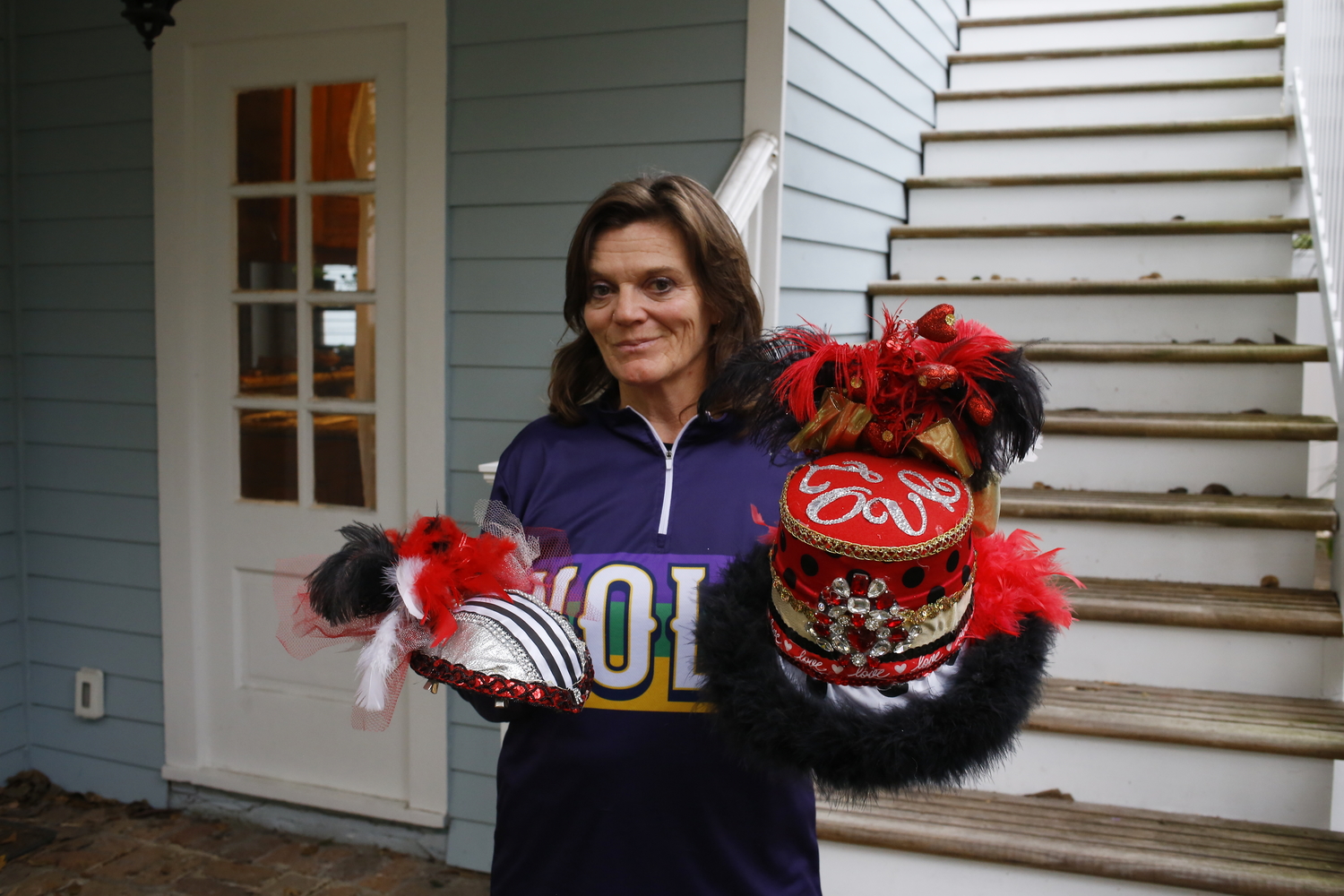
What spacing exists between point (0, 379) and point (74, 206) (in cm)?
64

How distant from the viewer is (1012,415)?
38.6 inches

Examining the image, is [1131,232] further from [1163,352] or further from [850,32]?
[850,32]

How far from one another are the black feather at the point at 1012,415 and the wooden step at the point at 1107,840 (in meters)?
1.11

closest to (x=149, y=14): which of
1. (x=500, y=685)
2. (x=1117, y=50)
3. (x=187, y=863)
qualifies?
(x=500, y=685)

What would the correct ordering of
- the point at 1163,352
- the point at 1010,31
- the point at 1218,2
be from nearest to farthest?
1. the point at 1163,352
2. the point at 1218,2
3. the point at 1010,31

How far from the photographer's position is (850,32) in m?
3.13

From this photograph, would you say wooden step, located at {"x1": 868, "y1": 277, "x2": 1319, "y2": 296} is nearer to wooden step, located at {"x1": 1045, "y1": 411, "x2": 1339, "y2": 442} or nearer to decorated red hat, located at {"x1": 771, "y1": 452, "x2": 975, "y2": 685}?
wooden step, located at {"x1": 1045, "y1": 411, "x2": 1339, "y2": 442}

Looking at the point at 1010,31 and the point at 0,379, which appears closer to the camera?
the point at 0,379

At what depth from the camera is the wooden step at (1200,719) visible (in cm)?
217

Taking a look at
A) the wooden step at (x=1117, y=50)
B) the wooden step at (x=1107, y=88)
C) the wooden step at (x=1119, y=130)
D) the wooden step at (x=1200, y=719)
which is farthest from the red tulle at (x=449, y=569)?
the wooden step at (x=1117, y=50)

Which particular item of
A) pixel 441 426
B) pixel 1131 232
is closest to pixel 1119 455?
pixel 1131 232

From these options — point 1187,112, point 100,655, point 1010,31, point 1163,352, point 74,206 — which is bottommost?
point 100,655

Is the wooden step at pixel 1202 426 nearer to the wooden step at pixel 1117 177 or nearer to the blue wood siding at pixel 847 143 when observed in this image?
the blue wood siding at pixel 847 143

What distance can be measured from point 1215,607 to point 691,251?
1.75 meters
